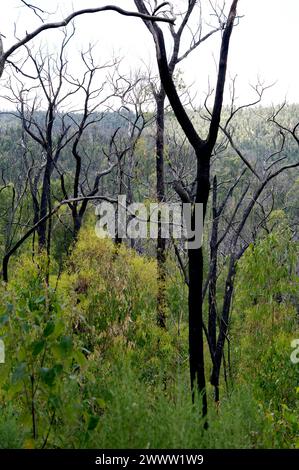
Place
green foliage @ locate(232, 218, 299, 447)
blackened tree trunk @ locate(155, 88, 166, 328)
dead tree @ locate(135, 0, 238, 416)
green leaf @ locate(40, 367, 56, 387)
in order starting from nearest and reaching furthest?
green leaf @ locate(40, 367, 56, 387) → dead tree @ locate(135, 0, 238, 416) → green foliage @ locate(232, 218, 299, 447) → blackened tree trunk @ locate(155, 88, 166, 328)

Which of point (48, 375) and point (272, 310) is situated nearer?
point (48, 375)

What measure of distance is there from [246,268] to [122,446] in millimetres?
7530

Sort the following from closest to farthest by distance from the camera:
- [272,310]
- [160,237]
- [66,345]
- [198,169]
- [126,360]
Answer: [66,345] < [126,360] < [198,169] < [272,310] < [160,237]

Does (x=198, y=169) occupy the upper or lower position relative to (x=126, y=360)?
upper

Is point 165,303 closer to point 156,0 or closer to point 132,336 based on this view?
point 132,336

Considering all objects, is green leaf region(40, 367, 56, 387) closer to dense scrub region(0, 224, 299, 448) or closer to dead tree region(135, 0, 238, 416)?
dense scrub region(0, 224, 299, 448)

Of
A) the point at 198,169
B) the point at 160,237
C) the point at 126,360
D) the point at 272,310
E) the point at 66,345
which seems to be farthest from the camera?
the point at 160,237

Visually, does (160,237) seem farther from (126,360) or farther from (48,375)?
(48,375)

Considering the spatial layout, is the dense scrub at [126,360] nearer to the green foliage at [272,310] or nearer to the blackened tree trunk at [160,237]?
the green foliage at [272,310]

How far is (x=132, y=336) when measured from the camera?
11.9m

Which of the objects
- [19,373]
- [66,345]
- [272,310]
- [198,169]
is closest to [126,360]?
[66,345]

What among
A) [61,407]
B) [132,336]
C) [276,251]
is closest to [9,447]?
[61,407]

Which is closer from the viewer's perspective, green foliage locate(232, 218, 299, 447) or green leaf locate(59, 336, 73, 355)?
green leaf locate(59, 336, 73, 355)

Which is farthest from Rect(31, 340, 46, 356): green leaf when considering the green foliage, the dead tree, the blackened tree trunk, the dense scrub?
the blackened tree trunk
